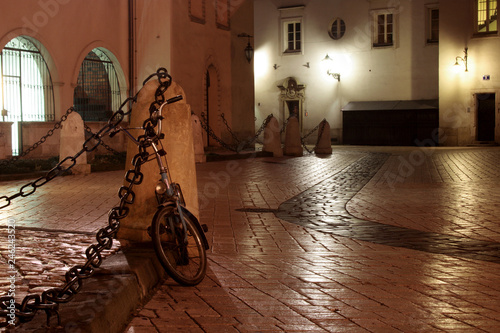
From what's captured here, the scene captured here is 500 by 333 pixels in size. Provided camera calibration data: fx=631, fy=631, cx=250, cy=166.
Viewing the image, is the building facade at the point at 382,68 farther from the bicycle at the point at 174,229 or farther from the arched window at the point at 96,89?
the bicycle at the point at 174,229

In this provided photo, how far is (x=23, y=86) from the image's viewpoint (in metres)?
17.9

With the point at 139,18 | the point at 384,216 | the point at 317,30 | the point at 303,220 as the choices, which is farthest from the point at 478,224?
the point at 317,30

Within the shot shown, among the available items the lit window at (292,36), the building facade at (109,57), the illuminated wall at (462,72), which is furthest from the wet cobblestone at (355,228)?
the lit window at (292,36)

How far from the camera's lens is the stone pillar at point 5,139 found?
16750 mm

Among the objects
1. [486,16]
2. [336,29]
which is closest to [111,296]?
[486,16]

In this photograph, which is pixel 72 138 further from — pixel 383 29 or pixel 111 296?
pixel 383 29

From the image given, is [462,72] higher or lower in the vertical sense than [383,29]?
lower

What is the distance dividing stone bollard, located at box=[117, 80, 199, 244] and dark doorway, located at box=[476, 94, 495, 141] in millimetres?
27343

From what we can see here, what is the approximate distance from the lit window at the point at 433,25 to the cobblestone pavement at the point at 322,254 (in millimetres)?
22093

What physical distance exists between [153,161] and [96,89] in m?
17.2

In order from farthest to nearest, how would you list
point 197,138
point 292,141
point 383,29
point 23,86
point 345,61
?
point 345,61 → point 383,29 → point 292,141 → point 23,86 → point 197,138

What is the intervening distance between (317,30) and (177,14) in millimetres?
13574

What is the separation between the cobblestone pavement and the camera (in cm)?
384

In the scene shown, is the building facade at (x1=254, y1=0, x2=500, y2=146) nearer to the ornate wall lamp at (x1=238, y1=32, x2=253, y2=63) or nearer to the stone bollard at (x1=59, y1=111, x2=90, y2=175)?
the ornate wall lamp at (x1=238, y1=32, x2=253, y2=63)
